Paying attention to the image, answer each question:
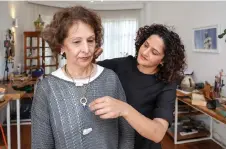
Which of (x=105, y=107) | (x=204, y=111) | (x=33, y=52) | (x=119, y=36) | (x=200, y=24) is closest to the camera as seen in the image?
(x=105, y=107)

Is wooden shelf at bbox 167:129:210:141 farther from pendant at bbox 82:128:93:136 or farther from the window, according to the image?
the window

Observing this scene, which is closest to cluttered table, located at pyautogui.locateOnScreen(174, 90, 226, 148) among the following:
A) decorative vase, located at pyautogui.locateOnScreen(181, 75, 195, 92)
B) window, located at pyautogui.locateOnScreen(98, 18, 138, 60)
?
decorative vase, located at pyautogui.locateOnScreen(181, 75, 195, 92)

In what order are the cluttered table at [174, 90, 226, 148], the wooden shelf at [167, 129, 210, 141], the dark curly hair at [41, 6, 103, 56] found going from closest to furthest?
1. the dark curly hair at [41, 6, 103, 56]
2. the cluttered table at [174, 90, 226, 148]
3. the wooden shelf at [167, 129, 210, 141]

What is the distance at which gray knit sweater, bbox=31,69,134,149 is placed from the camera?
859mm

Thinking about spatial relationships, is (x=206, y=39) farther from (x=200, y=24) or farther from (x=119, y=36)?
(x=119, y=36)

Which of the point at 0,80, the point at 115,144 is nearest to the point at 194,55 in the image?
the point at 115,144

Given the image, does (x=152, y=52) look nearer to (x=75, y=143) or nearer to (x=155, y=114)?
(x=155, y=114)

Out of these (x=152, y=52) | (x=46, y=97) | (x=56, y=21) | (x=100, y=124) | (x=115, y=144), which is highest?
(x=56, y=21)

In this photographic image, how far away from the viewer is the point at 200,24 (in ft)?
11.6

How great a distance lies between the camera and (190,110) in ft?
11.1

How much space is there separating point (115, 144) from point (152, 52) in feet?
1.66

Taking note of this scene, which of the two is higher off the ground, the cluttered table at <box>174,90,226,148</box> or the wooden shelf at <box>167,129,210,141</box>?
the cluttered table at <box>174,90,226,148</box>

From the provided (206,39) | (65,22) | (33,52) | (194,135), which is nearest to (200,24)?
(206,39)

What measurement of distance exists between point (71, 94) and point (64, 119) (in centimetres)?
10
